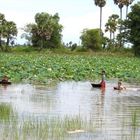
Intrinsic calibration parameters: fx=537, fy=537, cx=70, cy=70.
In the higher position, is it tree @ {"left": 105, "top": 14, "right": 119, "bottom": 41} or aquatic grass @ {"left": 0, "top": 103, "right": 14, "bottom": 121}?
tree @ {"left": 105, "top": 14, "right": 119, "bottom": 41}

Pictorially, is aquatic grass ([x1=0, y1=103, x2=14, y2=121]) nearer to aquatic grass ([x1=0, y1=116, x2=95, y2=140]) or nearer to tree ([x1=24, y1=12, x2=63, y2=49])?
aquatic grass ([x1=0, y1=116, x2=95, y2=140])

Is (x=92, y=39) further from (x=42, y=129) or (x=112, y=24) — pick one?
(x=42, y=129)

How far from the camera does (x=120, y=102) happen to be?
21.0m

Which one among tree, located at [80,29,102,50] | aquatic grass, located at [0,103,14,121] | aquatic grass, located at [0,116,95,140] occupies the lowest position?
aquatic grass, located at [0,116,95,140]

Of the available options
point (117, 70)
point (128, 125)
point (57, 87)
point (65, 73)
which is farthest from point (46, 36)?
point (128, 125)

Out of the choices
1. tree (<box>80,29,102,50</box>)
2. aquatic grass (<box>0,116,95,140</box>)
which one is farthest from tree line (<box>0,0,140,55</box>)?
aquatic grass (<box>0,116,95,140</box>)

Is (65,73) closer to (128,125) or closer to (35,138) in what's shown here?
(128,125)

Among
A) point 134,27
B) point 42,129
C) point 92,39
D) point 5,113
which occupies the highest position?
point 134,27

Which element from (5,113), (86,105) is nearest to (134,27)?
(86,105)

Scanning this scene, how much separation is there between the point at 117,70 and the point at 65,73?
628 cm

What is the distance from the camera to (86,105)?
19297mm

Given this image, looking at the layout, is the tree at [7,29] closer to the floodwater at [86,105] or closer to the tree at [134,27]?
the tree at [134,27]

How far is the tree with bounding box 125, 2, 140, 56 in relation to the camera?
→ 211ft

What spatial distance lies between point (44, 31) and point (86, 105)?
171 feet
